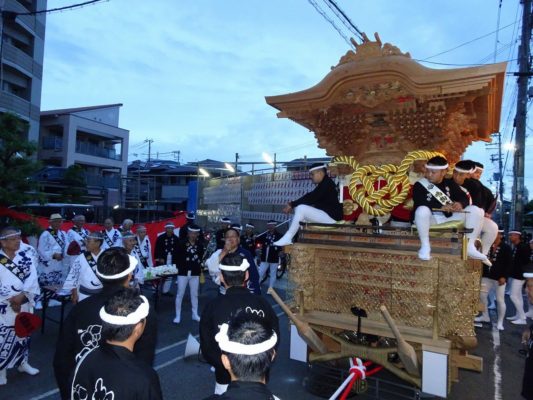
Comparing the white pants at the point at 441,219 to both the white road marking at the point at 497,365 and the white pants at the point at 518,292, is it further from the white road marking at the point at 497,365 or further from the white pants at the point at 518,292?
the white pants at the point at 518,292

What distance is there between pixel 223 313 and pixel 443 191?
2900 mm

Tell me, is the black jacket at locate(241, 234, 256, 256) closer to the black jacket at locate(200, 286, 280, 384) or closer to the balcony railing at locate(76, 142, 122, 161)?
the black jacket at locate(200, 286, 280, 384)

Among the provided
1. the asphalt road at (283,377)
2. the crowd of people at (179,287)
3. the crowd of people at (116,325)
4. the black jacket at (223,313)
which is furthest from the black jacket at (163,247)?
the black jacket at (223,313)

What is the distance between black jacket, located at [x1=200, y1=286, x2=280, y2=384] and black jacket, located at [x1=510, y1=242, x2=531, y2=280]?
713 cm

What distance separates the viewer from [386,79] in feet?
15.7

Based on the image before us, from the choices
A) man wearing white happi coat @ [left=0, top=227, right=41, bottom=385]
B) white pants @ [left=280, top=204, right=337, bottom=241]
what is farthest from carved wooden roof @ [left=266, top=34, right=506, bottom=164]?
man wearing white happi coat @ [left=0, top=227, right=41, bottom=385]

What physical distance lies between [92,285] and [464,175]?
4.88 metres

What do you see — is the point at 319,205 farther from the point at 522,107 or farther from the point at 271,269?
the point at 522,107

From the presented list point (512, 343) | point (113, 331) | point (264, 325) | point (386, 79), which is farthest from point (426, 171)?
point (512, 343)

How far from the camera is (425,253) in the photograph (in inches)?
158

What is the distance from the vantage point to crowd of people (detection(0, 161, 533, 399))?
1896 millimetres

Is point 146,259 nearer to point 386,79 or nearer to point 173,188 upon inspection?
point 386,79

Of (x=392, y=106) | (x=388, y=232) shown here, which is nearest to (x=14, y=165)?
(x=392, y=106)

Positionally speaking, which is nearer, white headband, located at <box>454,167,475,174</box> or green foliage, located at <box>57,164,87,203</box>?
white headband, located at <box>454,167,475,174</box>
